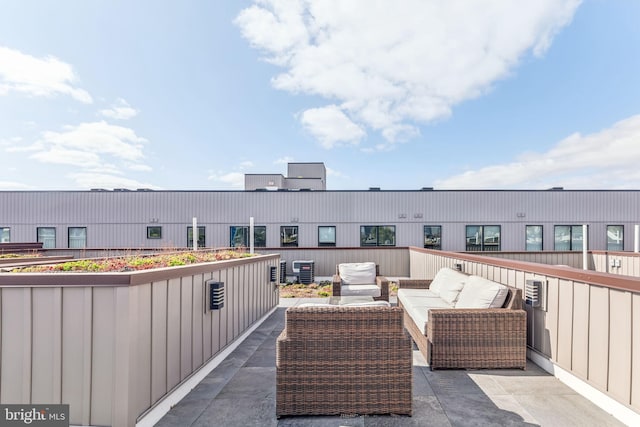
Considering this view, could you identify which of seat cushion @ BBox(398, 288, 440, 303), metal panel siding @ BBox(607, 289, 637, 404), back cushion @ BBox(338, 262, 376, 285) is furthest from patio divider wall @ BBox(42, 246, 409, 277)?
metal panel siding @ BBox(607, 289, 637, 404)

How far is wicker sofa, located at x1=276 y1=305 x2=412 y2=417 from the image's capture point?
2.37m

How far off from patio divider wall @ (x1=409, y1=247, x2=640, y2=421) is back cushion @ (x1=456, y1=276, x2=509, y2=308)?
0.41 meters

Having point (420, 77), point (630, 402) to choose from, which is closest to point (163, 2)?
point (420, 77)

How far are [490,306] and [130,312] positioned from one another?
367 centimetres

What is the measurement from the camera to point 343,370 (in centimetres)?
239

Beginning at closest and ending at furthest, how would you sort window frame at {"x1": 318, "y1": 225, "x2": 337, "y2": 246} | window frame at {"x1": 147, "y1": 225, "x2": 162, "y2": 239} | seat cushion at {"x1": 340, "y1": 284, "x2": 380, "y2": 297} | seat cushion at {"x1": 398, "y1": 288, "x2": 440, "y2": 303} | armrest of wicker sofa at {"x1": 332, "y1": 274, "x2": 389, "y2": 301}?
seat cushion at {"x1": 398, "y1": 288, "x2": 440, "y2": 303}
armrest of wicker sofa at {"x1": 332, "y1": 274, "x2": 389, "y2": 301}
seat cushion at {"x1": 340, "y1": 284, "x2": 380, "y2": 297}
window frame at {"x1": 318, "y1": 225, "x2": 337, "y2": 246}
window frame at {"x1": 147, "y1": 225, "x2": 162, "y2": 239}

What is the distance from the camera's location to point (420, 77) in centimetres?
1033

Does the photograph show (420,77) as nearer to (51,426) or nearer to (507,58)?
(507,58)

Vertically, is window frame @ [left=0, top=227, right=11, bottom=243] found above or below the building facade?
below

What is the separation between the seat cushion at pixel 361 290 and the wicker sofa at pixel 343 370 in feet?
12.1

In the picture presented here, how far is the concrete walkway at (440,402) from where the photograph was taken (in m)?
2.32

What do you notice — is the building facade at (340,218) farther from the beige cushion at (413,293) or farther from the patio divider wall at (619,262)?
the beige cushion at (413,293)

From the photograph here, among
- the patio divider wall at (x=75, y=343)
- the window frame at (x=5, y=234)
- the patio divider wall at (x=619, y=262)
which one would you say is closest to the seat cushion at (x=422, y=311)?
the patio divider wall at (x=75, y=343)

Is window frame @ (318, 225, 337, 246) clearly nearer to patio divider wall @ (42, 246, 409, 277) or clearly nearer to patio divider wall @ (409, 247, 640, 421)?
patio divider wall @ (42, 246, 409, 277)
